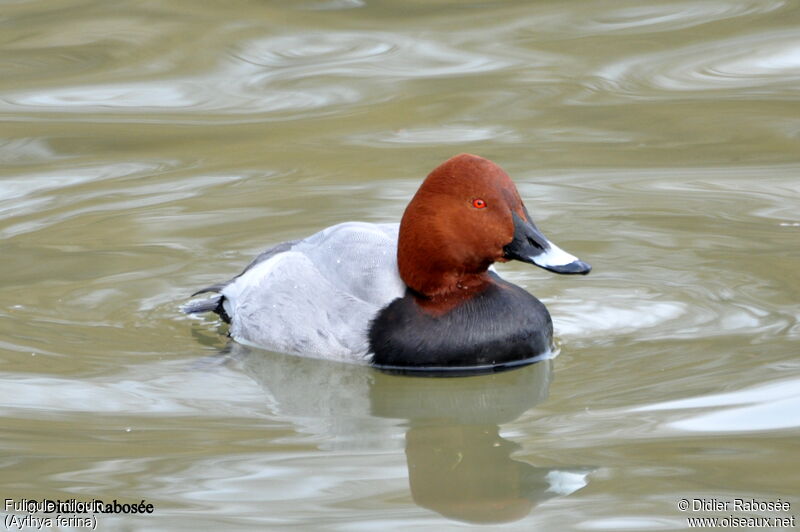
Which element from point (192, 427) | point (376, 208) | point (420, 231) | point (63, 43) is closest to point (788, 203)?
point (376, 208)

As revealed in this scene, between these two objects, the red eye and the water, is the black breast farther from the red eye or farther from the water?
the red eye

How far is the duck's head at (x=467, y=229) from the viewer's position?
225 inches

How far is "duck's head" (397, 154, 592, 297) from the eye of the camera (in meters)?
5.72

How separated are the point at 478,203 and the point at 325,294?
83cm

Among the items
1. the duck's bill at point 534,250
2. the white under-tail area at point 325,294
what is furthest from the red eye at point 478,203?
the white under-tail area at point 325,294

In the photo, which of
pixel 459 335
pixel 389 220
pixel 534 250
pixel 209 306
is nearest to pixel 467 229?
pixel 534 250

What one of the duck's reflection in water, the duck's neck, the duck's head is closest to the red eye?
the duck's head

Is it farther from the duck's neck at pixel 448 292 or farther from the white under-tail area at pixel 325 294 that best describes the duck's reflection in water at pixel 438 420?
the duck's neck at pixel 448 292

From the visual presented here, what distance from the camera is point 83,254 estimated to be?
7.46 meters

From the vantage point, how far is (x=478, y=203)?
225 inches

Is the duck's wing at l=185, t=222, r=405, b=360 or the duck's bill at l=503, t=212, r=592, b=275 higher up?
the duck's bill at l=503, t=212, r=592, b=275

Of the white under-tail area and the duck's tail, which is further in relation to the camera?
the duck's tail

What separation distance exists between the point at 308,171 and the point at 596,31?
280 centimetres

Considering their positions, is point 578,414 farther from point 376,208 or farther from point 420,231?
point 376,208
